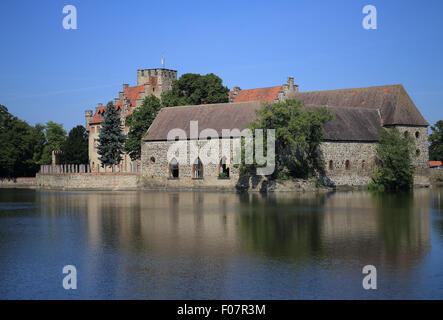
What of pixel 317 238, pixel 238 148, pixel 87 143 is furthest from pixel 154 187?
pixel 317 238

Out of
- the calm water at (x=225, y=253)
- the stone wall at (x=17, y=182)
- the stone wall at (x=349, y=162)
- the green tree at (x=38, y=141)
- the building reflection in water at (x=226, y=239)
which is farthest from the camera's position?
the green tree at (x=38, y=141)

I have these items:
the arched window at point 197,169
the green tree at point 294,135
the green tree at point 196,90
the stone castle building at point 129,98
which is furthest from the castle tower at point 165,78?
the green tree at point 294,135

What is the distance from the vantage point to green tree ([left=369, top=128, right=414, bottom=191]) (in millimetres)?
49500

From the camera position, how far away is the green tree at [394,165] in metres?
49.5

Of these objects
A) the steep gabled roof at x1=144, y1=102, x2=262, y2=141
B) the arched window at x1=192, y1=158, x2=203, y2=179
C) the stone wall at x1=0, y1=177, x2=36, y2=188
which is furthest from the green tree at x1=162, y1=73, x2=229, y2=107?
the stone wall at x1=0, y1=177, x2=36, y2=188

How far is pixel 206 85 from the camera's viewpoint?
203 feet

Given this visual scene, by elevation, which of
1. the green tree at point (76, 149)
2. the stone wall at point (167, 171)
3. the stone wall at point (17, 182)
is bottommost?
the stone wall at point (17, 182)

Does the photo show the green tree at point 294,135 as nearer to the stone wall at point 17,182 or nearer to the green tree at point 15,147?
the stone wall at point 17,182

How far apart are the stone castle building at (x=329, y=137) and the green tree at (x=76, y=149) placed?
73.4ft

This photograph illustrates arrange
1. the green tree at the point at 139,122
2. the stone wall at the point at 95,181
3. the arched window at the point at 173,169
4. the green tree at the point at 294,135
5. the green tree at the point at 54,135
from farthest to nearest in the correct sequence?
the green tree at the point at 54,135, the green tree at the point at 139,122, the stone wall at the point at 95,181, the arched window at the point at 173,169, the green tree at the point at 294,135

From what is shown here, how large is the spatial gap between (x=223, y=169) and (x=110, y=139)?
1456 cm

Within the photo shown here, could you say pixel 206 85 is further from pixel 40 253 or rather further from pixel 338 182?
pixel 40 253

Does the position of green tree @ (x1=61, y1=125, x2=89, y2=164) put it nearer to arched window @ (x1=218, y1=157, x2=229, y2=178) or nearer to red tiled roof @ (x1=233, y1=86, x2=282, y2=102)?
red tiled roof @ (x1=233, y1=86, x2=282, y2=102)

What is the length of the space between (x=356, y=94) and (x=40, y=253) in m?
45.8
